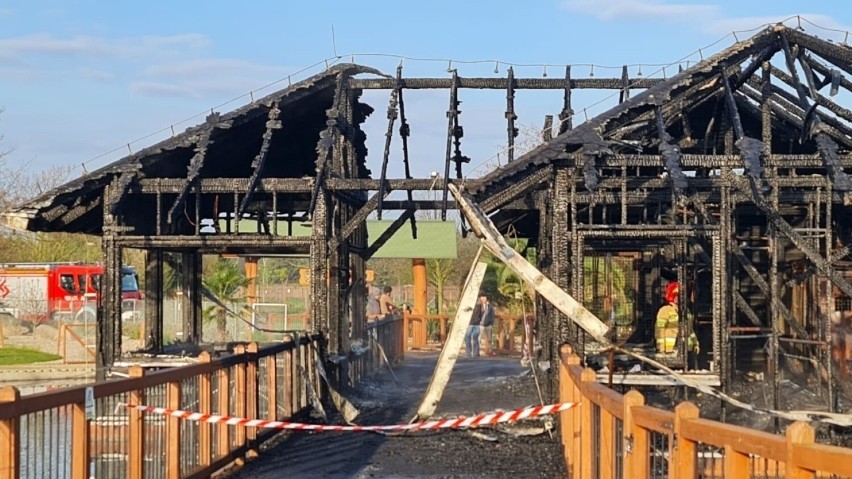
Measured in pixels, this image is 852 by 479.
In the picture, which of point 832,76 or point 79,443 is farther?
point 832,76

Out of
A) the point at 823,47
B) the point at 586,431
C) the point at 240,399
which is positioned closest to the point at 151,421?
the point at 240,399

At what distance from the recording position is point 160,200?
17.0 metres

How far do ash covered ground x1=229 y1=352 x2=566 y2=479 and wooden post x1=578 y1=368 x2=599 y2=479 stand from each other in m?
2.95

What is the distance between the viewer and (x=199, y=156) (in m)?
16.8

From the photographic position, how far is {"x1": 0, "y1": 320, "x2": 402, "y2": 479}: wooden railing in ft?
22.9

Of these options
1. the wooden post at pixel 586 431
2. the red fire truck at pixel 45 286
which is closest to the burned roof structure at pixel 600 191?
the wooden post at pixel 586 431

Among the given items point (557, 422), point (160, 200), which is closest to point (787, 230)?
point (557, 422)

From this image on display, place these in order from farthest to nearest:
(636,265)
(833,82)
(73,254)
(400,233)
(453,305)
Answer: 1. (73,254)
2. (453,305)
3. (400,233)
4. (636,265)
5. (833,82)

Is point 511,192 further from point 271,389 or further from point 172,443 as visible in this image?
point 172,443

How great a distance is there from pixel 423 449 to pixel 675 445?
27.6 feet

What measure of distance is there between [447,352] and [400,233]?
22252 mm

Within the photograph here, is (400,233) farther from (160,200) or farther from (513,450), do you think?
(513,450)

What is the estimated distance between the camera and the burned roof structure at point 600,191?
586 inches

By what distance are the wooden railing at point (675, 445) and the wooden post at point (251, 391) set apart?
13.1ft
